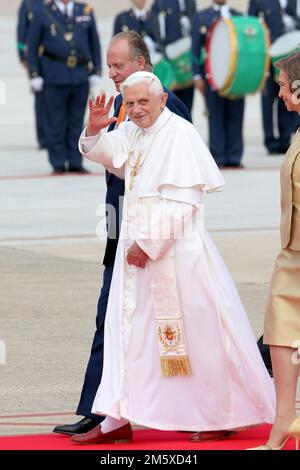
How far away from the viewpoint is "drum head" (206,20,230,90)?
17812mm

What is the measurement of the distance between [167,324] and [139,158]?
0.66m

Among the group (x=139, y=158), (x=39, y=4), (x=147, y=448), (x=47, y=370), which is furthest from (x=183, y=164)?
(x=39, y=4)

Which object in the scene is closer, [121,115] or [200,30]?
[121,115]

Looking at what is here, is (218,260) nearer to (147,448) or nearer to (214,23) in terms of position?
(147,448)

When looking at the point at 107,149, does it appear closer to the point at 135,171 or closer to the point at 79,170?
the point at 135,171

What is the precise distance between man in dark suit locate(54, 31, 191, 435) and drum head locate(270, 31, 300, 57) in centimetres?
1182

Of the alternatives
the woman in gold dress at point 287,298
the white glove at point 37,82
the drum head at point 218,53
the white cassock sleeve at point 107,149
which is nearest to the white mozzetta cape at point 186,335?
the white cassock sleeve at point 107,149

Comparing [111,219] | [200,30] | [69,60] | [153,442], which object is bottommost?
[153,442]

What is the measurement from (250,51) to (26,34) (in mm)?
2615

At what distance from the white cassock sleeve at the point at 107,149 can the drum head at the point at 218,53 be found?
441 inches

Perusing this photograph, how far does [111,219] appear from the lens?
6.82m

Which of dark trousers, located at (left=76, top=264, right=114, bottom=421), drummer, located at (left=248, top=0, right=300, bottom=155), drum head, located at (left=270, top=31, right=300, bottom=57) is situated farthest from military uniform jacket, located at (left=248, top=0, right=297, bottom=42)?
dark trousers, located at (left=76, top=264, right=114, bottom=421)

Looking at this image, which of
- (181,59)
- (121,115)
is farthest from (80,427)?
(181,59)

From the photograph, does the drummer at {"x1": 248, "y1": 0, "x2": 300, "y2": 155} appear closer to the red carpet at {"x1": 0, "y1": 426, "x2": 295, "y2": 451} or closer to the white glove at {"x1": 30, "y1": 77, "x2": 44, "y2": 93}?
the white glove at {"x1": 30, "y1": 77, "x2": 44, "y2": 93}
